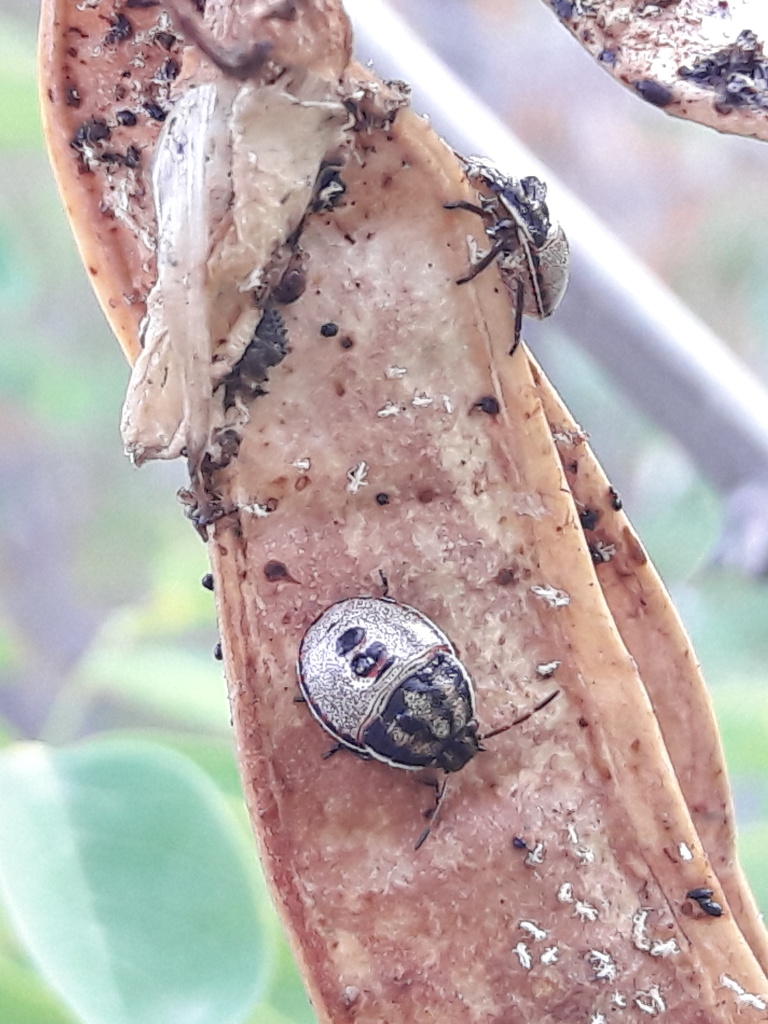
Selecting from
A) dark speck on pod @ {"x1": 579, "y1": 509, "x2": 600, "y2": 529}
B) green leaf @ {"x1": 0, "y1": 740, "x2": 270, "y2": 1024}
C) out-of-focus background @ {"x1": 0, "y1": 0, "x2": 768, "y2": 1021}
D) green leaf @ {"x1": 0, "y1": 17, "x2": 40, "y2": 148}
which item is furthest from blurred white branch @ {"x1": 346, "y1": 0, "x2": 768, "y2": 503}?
green leaf @ {"x1": 0, "y1": 740, "x2": 270, "y2": 1024}

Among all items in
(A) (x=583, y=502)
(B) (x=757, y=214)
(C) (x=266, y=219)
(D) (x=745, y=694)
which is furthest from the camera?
(B) (x=757, y=214)

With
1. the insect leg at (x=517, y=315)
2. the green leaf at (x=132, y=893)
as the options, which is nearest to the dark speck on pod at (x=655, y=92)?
the insect leg at (x=517, y=315)

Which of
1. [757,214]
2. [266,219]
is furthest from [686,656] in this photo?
[757,214]

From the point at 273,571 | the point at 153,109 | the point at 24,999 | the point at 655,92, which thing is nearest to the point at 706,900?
the point at 273,571

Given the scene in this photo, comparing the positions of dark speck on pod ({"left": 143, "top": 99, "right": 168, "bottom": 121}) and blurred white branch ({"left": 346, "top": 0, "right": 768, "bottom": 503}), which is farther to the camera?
blurred white branch ({"left": 346, "top": 0, "right": 768, "bottom": 503})

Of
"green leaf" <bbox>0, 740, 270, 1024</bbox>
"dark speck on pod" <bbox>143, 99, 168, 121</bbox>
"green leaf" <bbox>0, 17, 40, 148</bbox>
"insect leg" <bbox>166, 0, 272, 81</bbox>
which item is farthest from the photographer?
"green leaf" <bbox>0, 17, 40, 148</bbox>

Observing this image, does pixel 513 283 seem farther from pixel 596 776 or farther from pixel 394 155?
pixel 596 776

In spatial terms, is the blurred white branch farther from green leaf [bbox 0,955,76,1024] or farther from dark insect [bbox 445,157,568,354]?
green leaf [bbox 0,955,76,1024]
